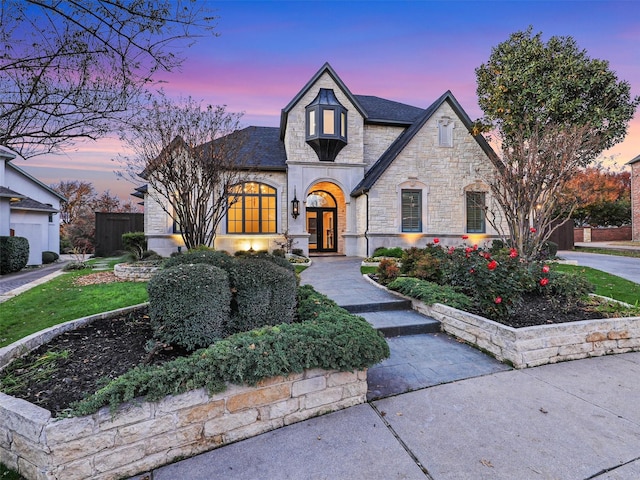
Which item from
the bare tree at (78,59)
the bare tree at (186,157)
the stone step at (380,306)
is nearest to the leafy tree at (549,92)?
the stone step at (380,306)

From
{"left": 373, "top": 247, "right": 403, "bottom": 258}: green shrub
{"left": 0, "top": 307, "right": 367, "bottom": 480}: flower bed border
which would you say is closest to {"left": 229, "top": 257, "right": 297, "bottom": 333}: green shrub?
{"left": 0, "top": 307, "right": 367, "bottom": 480}: flower bed border

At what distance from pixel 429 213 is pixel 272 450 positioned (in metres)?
12.8

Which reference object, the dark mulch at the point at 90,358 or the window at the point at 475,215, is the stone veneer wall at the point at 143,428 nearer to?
the dark mulch at the point at 90,358

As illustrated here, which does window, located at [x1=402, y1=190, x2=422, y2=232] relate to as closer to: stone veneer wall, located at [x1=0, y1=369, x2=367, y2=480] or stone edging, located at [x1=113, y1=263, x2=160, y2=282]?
stone edging, located at [x1=113, y1=263, x2=160, y2=282]

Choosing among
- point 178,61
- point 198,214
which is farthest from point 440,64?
→ point 178,61

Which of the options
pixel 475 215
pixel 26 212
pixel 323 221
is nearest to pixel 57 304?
pixel 26 212

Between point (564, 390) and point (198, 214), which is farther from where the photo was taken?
point (198, 214)

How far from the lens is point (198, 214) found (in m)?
9.13

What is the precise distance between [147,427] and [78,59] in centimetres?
311

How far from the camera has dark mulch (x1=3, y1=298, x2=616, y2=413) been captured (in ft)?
8.00

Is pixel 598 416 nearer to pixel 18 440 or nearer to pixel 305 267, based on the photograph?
pixel 18 440

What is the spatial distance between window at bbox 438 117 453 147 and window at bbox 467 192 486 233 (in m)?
2.48

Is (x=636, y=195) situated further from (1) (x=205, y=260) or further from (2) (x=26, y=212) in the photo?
(2) (x=26, y=212)

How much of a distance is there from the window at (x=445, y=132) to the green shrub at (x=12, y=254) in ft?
55.1
